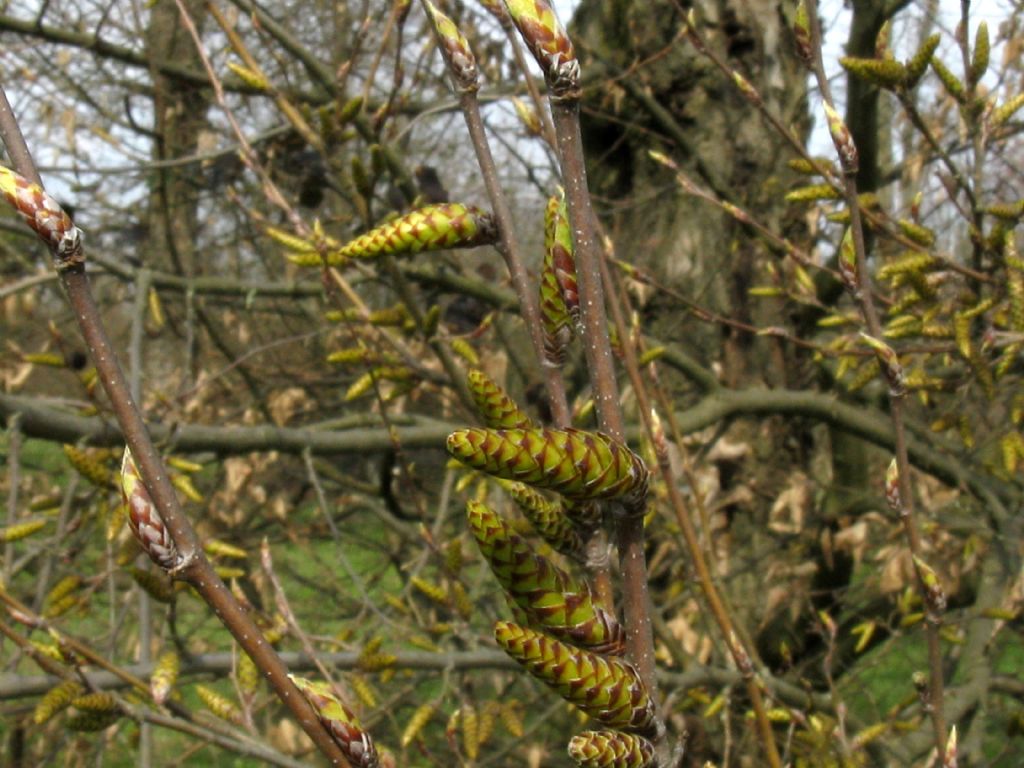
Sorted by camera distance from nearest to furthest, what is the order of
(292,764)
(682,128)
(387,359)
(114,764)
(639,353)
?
(292,764) → (639,353) → (387,359) → (682,128) → (114,764)

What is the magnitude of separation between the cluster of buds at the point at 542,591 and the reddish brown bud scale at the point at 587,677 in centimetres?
2

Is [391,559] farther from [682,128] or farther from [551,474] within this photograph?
[551,474]

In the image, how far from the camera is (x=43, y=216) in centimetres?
65

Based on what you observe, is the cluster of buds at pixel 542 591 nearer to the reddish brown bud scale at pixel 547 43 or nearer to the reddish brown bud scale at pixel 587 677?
the reddish brown bud scale at pixel 587 677

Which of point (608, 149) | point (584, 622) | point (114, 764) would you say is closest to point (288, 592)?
point (114, 764)

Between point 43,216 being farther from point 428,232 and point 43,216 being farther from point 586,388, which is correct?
point 586,388

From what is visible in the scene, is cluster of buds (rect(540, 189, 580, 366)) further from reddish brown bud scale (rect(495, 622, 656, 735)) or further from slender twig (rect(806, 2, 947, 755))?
slender twig (rect(806, 2, 947, 755))

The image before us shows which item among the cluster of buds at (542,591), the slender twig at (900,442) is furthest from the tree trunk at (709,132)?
the cluster of buds at (542,591)

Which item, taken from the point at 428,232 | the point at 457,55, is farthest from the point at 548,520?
the point at 457,55

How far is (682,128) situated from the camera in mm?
4379

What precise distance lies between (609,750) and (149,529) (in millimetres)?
301

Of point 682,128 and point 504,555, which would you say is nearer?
point 504,555

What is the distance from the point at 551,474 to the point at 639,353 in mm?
1817

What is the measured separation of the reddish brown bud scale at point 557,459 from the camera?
510mm
